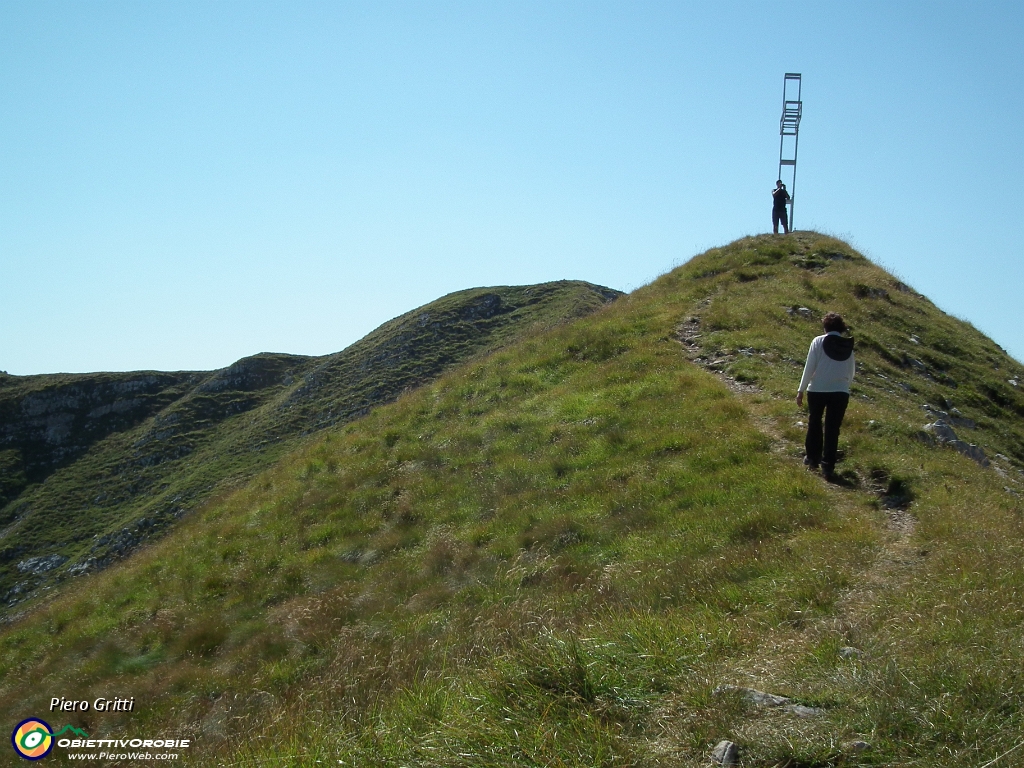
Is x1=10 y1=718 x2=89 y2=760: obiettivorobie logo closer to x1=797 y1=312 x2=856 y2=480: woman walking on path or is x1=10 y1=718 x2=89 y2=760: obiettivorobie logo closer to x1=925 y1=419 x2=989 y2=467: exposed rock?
x1=797 y1=312 x2=856 y2=480: woman walking on path

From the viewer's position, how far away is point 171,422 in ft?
285

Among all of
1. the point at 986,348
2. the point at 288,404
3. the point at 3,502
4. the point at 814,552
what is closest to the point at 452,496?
the point at 814,552

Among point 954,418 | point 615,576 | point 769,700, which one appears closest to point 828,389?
point 615,576

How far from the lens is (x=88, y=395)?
330 feet

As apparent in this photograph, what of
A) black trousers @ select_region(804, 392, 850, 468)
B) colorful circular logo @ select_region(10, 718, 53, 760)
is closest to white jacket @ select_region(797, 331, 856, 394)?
black trousers @ select_region(804, 392, 850, 468)

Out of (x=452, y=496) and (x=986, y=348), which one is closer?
(x=452, y=496)

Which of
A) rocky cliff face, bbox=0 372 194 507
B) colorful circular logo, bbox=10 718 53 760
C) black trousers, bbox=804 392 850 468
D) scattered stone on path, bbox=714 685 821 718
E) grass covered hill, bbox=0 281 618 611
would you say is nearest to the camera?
scattered stone on path, bbox=714 685 821 718

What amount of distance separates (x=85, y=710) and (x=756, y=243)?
24.1 metres

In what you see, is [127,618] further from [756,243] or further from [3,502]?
[3,502]

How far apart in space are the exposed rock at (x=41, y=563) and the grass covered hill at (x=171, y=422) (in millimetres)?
133

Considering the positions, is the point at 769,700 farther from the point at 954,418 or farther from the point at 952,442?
the point at 954,418

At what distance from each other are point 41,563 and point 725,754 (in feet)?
216

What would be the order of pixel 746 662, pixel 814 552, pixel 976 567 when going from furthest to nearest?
pixel 814 552
pixel 976 567
pixel 746 662

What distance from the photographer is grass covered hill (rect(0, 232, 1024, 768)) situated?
5.18 metres
